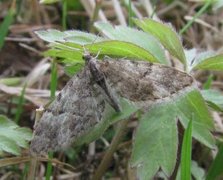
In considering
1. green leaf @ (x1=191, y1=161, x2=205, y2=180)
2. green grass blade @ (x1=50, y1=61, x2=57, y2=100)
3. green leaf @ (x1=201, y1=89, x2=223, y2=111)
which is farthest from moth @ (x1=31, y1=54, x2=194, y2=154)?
green leaf @ (x1=191, y1=161, x2=205, y2=180)

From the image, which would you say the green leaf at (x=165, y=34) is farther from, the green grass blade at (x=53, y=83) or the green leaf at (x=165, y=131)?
the green grass blade at (x=53, y=83)

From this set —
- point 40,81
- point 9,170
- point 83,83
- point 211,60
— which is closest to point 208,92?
point 211,60

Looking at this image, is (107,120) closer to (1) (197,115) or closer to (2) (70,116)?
(2) (70,116)

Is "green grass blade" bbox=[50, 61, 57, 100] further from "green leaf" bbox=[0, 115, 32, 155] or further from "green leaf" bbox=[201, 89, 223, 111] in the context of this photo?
"green leaf" bbox=[201, 89, 223, 111]

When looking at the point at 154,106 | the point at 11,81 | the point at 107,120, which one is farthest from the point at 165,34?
the point at 11,81

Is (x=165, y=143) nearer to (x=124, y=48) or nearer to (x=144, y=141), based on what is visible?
(x=144, y=141)

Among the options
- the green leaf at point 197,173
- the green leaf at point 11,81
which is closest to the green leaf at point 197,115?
the green leaf at point 197,173
